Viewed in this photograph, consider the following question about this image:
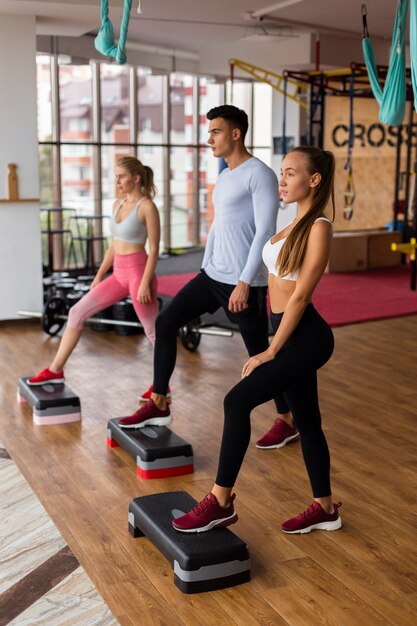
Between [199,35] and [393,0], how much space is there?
3181 millimetres

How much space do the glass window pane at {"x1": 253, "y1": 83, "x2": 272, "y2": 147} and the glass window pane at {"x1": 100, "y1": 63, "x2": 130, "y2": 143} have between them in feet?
8.61

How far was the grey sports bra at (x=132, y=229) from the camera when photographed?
179 inches

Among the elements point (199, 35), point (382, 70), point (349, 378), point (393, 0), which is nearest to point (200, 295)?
point (349, 378)

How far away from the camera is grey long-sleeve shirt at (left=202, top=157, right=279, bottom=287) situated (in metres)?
3.63

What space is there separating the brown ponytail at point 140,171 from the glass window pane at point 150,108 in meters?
7.90

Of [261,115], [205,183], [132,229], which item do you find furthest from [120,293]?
[261,115]

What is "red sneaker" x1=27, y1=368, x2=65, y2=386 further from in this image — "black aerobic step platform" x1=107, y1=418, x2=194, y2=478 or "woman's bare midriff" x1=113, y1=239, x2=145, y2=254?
"black aerobic step platform" x1=107, y1=418, x2=194, y2=478

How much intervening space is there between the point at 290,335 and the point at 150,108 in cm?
1008

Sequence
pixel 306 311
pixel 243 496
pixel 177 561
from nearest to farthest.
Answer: pixel 177 561 → pixel 306 311 → pixel 243 496

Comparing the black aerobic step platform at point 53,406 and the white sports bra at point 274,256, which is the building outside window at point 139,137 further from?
the white sports bra at point 274,256

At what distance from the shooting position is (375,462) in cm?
392

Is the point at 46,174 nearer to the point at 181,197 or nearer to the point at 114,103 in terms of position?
the point at 114,103

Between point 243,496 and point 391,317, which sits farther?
point 391,317

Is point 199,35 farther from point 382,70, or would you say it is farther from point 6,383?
point 6,383
